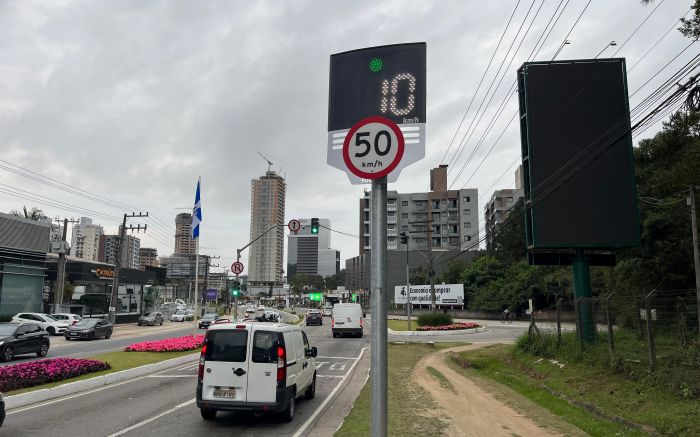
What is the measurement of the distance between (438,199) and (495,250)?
26.2 meters

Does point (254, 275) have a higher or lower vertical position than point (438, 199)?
lower

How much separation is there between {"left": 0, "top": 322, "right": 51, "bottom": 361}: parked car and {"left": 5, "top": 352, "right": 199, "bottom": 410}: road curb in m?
7.14

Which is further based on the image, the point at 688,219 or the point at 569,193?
the point at 688,219

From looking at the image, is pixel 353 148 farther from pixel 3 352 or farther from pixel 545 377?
pixel 3 352

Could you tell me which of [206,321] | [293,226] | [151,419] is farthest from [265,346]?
[206,321]

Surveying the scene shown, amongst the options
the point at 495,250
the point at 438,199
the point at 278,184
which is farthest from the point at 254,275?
the point at 495,250

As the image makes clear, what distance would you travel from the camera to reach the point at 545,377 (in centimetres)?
1689

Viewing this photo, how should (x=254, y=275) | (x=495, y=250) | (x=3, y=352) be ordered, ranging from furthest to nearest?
(x=254, y=275), (x=495, y=250), (x=3, y=352)

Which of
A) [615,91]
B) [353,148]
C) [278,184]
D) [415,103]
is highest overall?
[278,184]

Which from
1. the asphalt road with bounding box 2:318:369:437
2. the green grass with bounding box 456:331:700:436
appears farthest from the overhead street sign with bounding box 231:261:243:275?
the green grass with bounding box 456:331:700:436

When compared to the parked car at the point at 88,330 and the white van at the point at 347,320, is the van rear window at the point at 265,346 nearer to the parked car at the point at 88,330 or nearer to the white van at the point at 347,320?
the white van at the point at 347,320

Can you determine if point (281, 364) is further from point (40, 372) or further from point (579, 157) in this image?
point (579, 157)

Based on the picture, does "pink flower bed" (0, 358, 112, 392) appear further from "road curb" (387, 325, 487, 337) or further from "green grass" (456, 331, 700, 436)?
"road curb" (387, 325, 487, 337)

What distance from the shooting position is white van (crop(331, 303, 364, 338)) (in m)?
37.0
